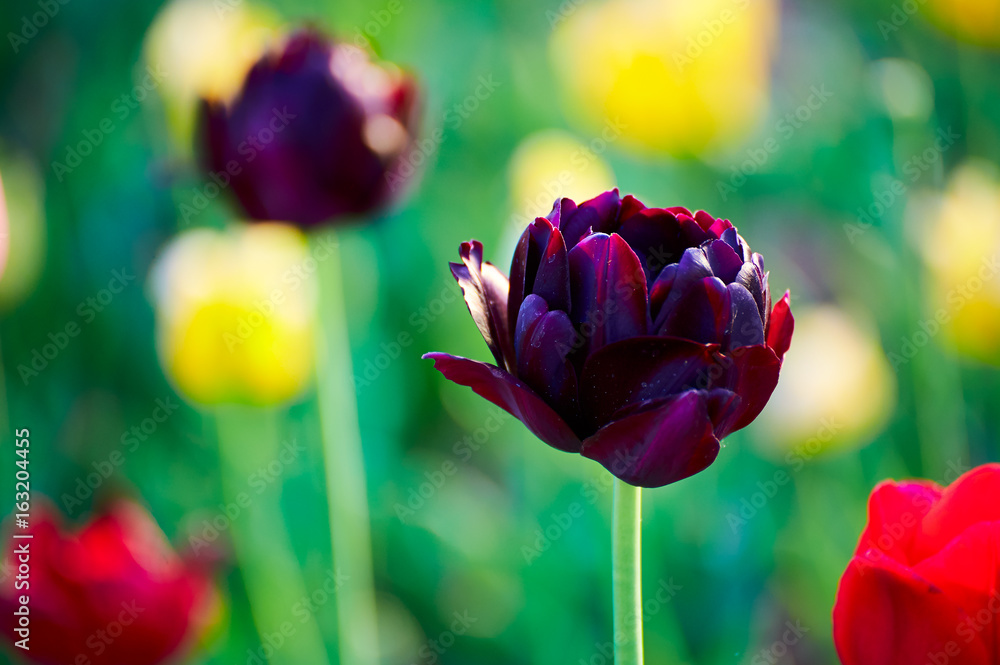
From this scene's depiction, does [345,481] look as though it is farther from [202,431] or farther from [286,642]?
[202,431]

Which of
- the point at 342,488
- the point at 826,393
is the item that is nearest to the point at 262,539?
the point at 342,488

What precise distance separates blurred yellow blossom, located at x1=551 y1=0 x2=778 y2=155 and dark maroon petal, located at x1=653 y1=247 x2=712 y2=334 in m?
0.51

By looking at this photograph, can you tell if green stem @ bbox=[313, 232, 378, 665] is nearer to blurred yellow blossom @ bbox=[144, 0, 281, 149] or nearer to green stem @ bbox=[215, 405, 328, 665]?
green stem @ bbox=[215, 405, 328, 665]

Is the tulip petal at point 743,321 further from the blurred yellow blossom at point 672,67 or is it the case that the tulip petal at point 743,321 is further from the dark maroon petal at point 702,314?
the blurred yellow blossom at point 672,67

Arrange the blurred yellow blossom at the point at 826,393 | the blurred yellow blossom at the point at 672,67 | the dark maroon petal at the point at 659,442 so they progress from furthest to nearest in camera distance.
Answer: the blurred yellow blossom at the point at 672,67 → the blurred yellow blossom at the point at 826,393 → the dark maroon petal at the point at 659,442

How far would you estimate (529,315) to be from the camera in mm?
199

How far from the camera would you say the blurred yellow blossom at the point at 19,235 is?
26.8 inches

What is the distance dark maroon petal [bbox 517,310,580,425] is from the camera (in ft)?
0.65

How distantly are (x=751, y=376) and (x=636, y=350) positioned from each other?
1.1 inches

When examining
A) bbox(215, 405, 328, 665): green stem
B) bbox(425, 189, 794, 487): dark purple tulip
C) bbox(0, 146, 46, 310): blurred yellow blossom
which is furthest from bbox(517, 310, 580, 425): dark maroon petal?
bbox(0, 146, 46, 310): blurred yellow blossom

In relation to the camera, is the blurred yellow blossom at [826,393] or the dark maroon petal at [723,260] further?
the blurred yellow blossom at [826,393]

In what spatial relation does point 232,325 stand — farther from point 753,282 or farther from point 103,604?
point 753,282

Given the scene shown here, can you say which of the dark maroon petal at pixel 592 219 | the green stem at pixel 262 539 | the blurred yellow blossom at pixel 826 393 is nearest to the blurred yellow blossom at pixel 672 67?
the blurred yellow blossom at pixel 826 393

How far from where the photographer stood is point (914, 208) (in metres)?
0.67
